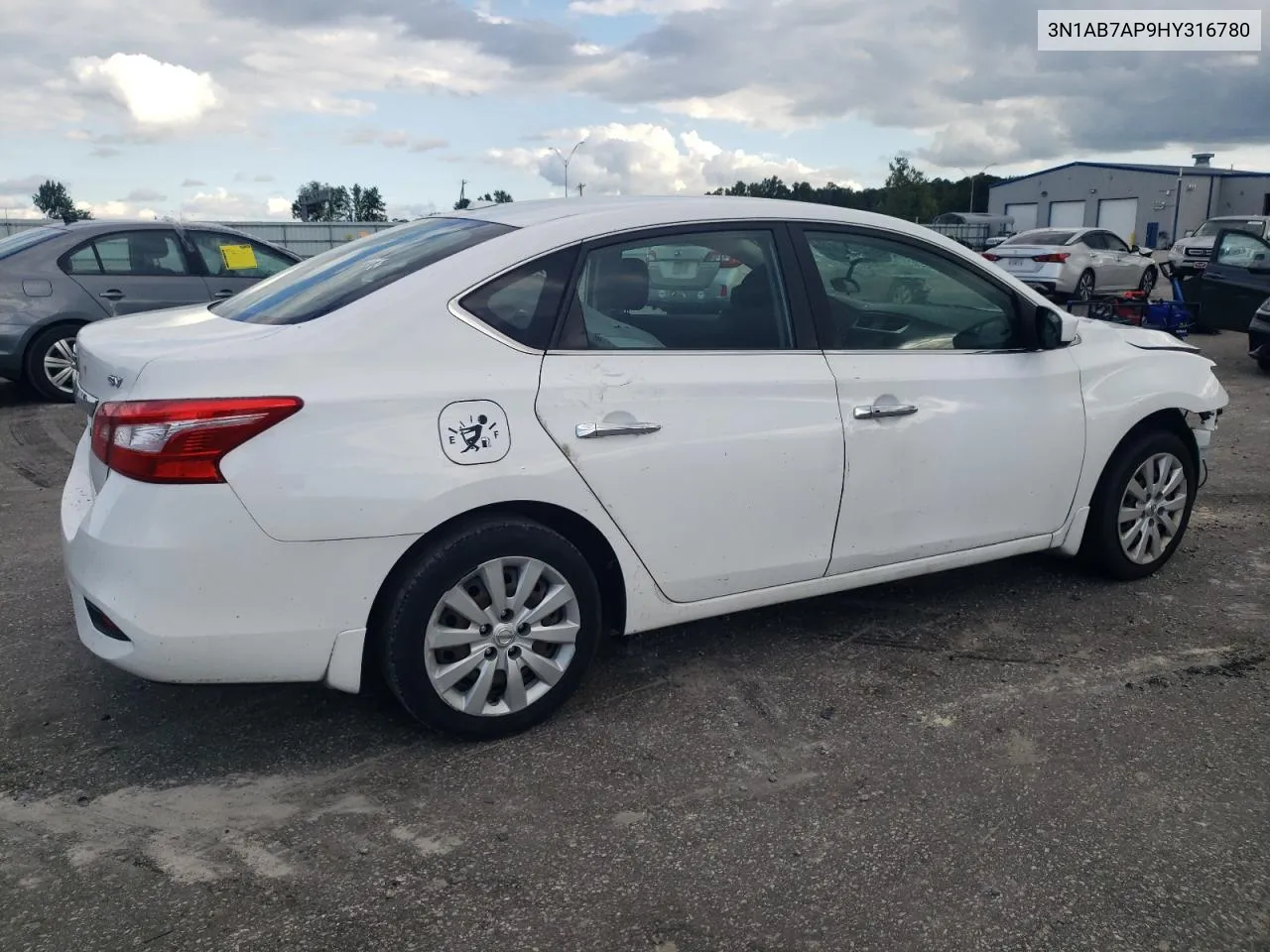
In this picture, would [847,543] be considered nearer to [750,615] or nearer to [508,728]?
[750,615]

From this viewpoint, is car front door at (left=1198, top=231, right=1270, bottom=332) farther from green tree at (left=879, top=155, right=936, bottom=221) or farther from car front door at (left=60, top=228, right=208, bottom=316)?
green tree at (left=879, top=155, right=936, bottom=221)

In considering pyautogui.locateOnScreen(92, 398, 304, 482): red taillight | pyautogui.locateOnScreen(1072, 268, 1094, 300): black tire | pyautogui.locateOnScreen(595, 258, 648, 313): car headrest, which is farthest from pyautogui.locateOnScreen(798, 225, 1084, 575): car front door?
pyautogui.locateOnScreen(1072, 268, 1094, 300): black tire

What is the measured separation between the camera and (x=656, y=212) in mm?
3580

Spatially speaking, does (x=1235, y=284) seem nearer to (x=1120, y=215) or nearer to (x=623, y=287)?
(x=623, y=287)

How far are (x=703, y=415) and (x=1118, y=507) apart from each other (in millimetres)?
2187

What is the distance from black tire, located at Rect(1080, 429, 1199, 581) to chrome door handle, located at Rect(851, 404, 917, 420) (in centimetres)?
127

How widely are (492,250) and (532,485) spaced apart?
0.76 meters

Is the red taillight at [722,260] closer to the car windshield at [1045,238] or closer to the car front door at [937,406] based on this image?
the car front door at [937,406]

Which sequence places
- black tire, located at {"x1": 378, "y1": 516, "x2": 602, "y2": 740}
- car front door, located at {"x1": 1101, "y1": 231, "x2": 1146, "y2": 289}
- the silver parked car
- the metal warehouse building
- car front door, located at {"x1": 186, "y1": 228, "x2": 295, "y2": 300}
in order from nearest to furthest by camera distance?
black tire, located at {"x1": 378, "y1": 516, "x2": 602, "y2": 740} → the silver parked car → car front door, located at {"x1": 186, "y1": 228, "x2": 295, "y2": 300} → car front door, located at {"x1": 1101, "y1": 231, "x2": 1146, "y2": 289} → the metal warehouse building

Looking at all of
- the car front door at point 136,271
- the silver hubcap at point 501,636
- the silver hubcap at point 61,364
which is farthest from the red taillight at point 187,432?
the silver hubcap at point 61,364

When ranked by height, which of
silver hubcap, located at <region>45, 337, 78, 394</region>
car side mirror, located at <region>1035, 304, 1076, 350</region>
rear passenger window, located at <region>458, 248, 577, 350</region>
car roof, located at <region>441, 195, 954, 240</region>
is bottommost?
silver hubcap, located at <region>45, 337, 78, 394</region>

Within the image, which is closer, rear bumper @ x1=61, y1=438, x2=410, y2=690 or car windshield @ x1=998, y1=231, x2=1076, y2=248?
rear bumper @ x1=61, y1=438, x2=410, y2=690

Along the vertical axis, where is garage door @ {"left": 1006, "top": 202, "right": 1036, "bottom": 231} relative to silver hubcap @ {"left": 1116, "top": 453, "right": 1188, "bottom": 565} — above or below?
above

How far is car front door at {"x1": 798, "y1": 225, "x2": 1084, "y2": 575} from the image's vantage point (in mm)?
3736
